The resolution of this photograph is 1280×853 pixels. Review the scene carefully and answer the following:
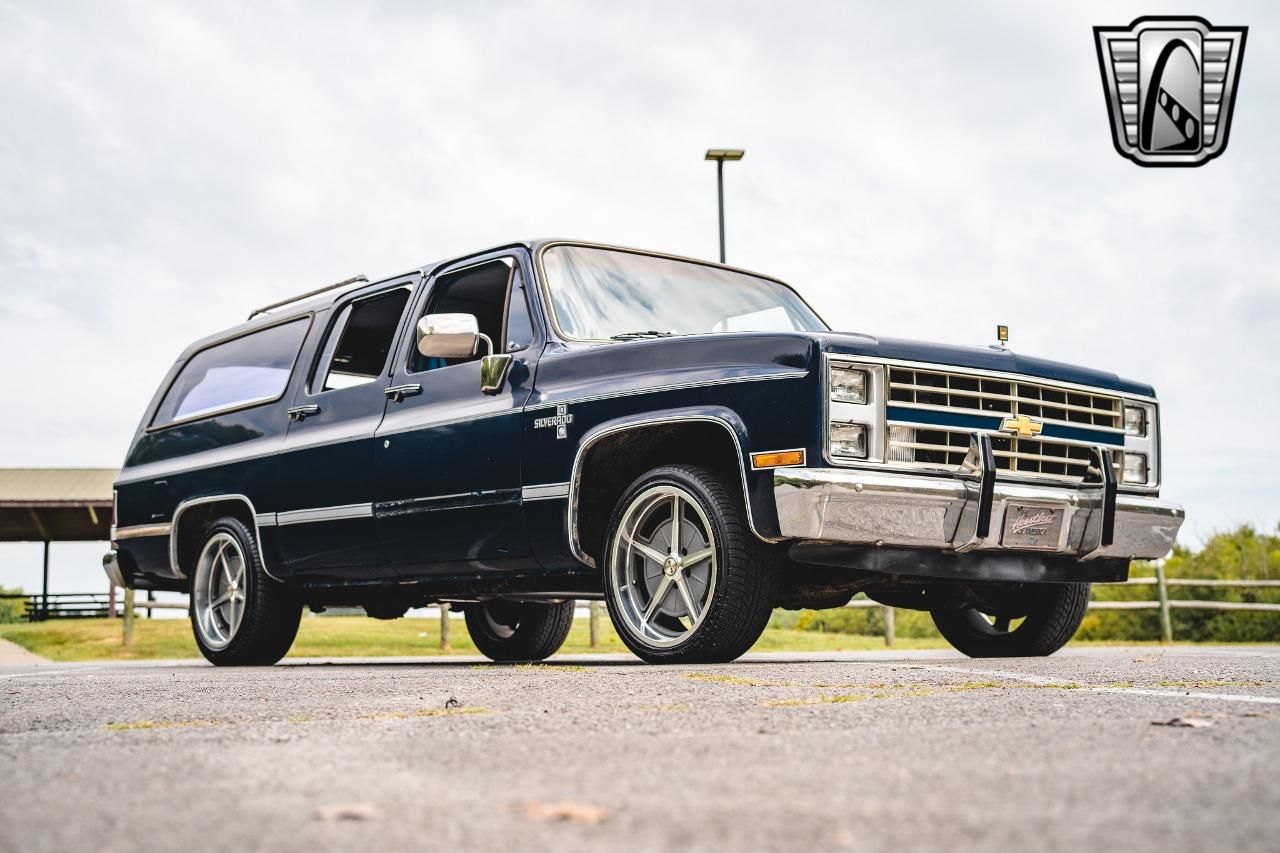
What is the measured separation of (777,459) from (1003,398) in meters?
1.26

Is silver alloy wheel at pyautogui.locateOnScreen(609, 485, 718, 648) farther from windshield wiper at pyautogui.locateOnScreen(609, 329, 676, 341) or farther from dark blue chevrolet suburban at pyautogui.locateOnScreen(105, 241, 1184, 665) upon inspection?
windshield wiper at pyautogui.locateOnScreen(609, 329, 676, 341)

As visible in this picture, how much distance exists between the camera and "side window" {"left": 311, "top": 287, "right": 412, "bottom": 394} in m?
7.82

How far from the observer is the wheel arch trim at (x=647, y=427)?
5586mm

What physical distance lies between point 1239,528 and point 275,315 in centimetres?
1746

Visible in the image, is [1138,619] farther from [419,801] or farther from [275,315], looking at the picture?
[419,801]

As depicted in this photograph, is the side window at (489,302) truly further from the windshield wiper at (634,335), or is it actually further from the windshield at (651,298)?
the windshield wiper at (634,335)

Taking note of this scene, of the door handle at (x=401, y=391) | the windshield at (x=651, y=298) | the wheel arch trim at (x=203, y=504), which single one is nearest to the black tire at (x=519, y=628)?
the wheel arch trim at (x=203, y=504)

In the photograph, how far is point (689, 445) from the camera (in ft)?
20.0

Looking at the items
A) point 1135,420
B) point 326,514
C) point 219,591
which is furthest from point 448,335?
point 1135,420

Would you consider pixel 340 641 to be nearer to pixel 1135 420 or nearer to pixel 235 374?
pixel 235 374

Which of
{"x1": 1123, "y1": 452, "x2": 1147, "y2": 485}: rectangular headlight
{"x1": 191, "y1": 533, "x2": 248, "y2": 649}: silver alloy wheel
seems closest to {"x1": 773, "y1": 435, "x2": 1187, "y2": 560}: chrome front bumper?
{"x1": 1123, "y1": 452, "x2": 1147, "y2": 485}: rectangular headlight

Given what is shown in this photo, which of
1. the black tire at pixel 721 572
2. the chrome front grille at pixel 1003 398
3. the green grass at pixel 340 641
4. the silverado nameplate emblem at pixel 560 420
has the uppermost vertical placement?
the chrome front grille at pixel 1003 398

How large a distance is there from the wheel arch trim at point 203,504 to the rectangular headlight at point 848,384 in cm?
390

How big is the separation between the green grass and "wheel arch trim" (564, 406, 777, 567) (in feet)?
36.2
